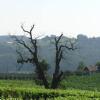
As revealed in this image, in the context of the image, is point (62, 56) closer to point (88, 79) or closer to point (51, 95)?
point (51, 95)

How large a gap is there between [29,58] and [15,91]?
2283cm

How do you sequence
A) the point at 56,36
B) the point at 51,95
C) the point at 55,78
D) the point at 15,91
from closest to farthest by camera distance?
the point at 51,95 < the point at 15,91 < the point at 55,78 < the point at 56,36

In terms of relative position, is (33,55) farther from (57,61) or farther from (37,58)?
(57,61)

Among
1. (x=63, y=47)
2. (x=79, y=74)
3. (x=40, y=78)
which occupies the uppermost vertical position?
(x=63, y=47)

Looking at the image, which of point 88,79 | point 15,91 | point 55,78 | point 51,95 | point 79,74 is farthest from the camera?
point 79,74

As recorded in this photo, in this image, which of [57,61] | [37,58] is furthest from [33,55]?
[57,61]

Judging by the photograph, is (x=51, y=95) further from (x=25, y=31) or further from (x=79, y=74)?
(x=79, y=74)

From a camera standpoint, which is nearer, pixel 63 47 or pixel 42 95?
pixel 42 95

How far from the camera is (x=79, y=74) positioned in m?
108

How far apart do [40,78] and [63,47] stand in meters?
5.53

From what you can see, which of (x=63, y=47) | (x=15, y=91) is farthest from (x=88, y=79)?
(x=15, y=91)

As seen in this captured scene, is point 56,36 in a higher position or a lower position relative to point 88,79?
higher

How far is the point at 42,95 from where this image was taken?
3350 cm

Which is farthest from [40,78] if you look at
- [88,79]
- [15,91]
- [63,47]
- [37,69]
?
[88,79]
